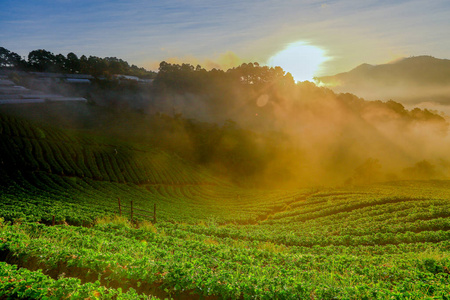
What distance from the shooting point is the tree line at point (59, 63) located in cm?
12050

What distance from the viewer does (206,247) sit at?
642 inches

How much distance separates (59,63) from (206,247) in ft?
474

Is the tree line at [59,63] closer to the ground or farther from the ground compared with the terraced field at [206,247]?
farther from the ground

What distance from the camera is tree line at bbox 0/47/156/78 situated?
120500 mm

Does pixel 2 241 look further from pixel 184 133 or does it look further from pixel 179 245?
pixel 184 133

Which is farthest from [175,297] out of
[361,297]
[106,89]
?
[106,89]

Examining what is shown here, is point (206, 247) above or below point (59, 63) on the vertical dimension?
below

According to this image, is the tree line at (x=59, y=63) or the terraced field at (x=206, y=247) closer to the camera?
the terraced field at (x=206, y=247)

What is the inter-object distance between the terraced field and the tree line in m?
87.7

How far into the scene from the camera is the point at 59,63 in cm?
13100

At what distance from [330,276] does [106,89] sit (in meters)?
126

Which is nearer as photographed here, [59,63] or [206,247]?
[206,247]

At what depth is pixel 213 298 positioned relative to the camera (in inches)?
372

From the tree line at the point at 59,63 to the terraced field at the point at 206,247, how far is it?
8770 centimetres
